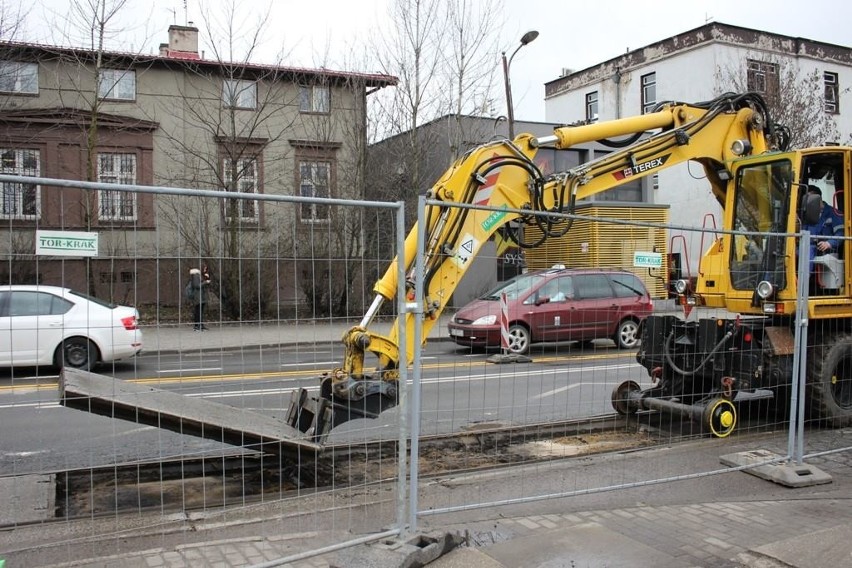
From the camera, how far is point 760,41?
3181cm

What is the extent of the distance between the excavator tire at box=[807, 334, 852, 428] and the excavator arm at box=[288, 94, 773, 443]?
2236 mm

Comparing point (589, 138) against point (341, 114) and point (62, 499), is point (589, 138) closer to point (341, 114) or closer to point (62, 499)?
point (62, 499)

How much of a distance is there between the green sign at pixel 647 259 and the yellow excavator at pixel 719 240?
65 cm

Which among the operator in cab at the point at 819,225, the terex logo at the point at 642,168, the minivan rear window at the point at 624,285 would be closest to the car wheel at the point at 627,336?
the minivan rear window at the point at 624,285

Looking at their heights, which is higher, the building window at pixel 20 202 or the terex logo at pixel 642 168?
the terex logo at pixel 642 168

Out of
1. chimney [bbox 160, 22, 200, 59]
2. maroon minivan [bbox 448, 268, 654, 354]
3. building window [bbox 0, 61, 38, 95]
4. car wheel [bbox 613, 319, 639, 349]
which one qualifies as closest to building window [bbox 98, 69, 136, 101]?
building window [bbox 0, 61, 38, 95]

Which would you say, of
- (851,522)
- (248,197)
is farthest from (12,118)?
(851,522)

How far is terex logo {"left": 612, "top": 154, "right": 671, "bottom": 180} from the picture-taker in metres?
7.16

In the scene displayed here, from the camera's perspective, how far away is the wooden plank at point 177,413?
175 inches

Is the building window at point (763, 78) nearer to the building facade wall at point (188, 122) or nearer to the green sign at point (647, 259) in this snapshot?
the building facade wall at point (188, 122)

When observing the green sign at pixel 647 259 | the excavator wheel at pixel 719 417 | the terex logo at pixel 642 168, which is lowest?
the excavator wheel at pixel 719 417

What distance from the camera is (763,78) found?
26.4m

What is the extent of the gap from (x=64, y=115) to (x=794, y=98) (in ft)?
79.4

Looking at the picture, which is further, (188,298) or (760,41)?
(760,41)
